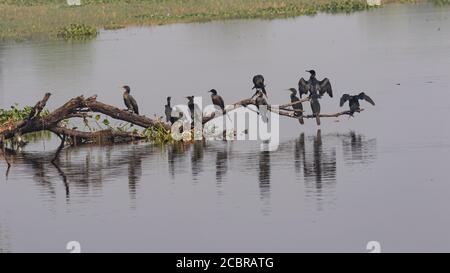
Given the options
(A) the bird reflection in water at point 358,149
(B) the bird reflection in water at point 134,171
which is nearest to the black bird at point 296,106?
(A) the bird reflection in water at point 358,149

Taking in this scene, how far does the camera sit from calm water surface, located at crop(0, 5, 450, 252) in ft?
74.2

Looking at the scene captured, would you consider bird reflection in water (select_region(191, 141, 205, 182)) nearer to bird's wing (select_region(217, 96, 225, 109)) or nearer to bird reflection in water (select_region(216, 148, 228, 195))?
bird reflection in water (select_region(216, 148, 228, 195))

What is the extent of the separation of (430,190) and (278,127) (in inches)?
360

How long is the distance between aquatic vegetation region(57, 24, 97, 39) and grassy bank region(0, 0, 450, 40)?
1.78ft

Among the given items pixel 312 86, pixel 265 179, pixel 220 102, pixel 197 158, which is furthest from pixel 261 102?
pixel 265 179

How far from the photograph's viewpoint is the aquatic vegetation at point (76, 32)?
72.8 m

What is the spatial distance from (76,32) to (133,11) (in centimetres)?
1252

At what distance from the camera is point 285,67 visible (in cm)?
5116

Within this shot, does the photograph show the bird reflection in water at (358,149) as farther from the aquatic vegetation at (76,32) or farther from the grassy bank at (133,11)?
the grassy bank at (133,11)

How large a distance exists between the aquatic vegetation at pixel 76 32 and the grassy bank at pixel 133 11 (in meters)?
0.54

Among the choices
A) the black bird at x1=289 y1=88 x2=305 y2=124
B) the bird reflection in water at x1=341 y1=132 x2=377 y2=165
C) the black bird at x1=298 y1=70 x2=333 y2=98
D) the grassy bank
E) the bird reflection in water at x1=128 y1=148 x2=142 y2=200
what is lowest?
the bird reflection in water at x1=128 y1=148 x2=142 y2=200

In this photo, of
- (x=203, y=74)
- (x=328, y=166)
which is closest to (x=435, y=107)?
(x=328, y=166)

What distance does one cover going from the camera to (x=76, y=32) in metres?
72.9

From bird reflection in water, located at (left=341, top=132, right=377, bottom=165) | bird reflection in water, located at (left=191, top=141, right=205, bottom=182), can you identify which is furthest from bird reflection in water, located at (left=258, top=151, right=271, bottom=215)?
bird reflection in water, located at (left=341, top=132, right=377, bottom=165)
